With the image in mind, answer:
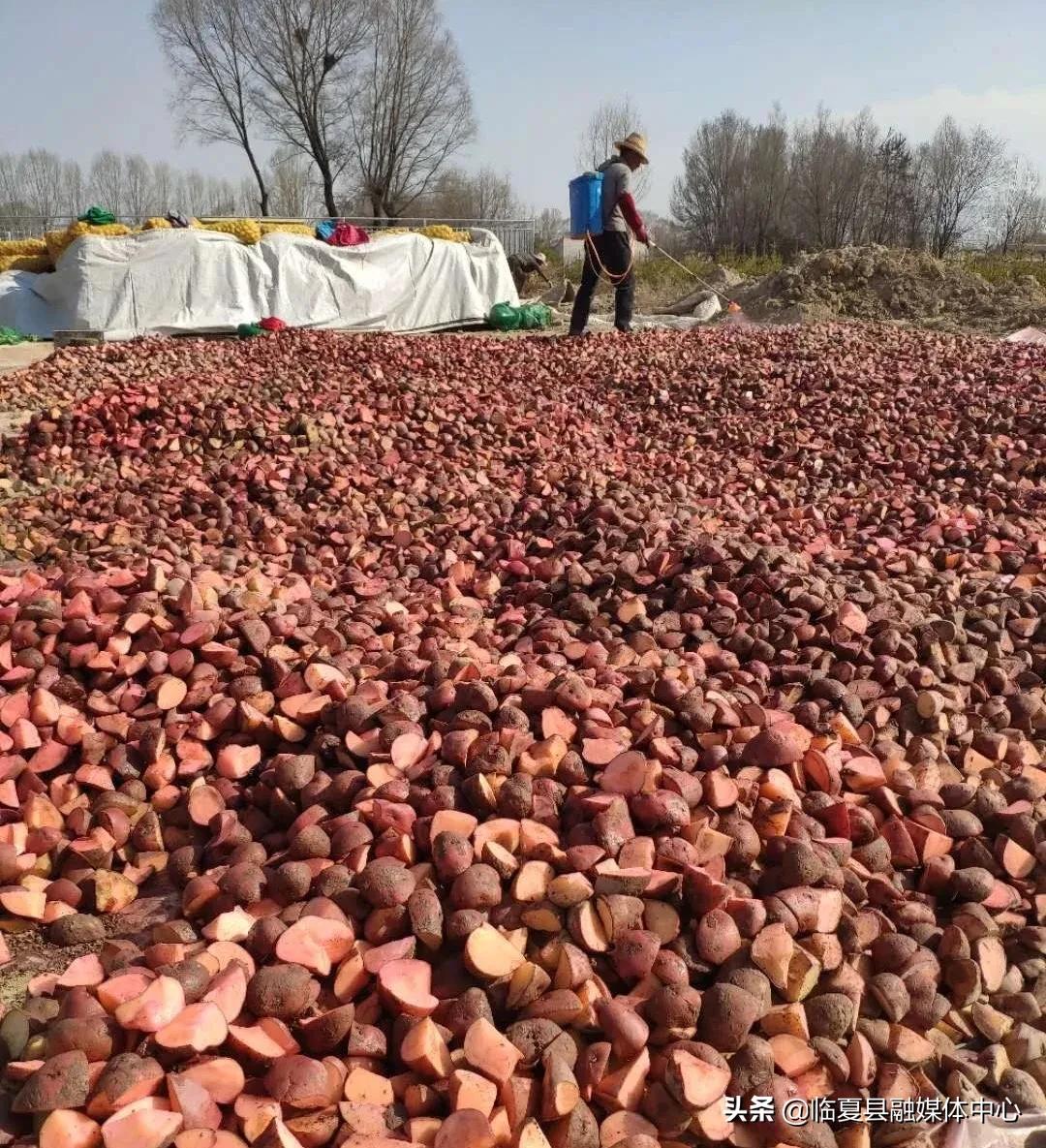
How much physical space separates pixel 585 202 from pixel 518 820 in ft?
37.6

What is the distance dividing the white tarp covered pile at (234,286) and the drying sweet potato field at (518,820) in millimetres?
6291

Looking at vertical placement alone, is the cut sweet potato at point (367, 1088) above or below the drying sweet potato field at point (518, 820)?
below

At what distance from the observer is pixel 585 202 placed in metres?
11.6

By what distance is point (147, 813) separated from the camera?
172 centimetres

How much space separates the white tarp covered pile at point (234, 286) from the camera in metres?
8.89

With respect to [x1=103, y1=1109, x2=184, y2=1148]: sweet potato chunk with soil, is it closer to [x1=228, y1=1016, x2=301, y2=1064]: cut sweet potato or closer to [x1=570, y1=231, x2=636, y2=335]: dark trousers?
[x1=228, y1=1016, x2=301, y2=1064]: cut sweet potato

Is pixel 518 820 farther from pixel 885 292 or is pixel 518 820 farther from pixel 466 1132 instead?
pixel 885 292

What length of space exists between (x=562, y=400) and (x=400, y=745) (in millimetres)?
3763

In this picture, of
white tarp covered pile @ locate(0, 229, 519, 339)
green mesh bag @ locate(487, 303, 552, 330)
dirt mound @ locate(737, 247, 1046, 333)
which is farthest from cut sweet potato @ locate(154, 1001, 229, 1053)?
dirt mound @ locate(737, 247, 1046, 333)

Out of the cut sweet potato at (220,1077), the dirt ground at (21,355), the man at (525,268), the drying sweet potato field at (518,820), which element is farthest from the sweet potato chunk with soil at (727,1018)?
the man at (525,268)

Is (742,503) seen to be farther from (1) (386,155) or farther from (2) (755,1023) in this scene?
(1) (386,155)

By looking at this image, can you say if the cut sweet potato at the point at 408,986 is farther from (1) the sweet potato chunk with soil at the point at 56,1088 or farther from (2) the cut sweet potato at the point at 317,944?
(1) the sweet potato chunk with soil at the point at 56,1088

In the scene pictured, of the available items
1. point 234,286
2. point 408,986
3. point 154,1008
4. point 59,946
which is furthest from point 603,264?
point 154,1008

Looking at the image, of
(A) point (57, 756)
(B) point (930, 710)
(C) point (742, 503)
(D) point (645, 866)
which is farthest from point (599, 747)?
(C) point (742, 503)
